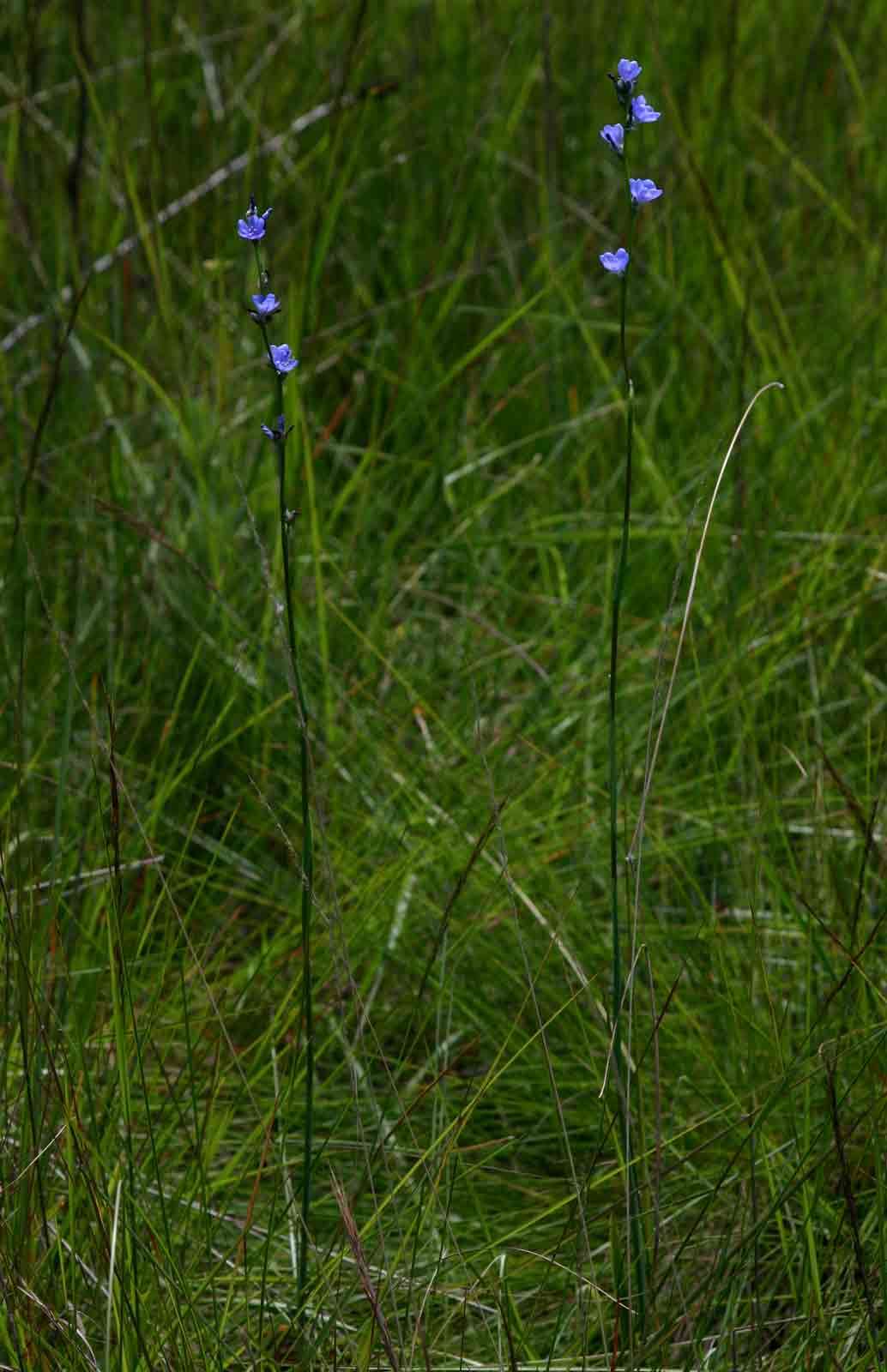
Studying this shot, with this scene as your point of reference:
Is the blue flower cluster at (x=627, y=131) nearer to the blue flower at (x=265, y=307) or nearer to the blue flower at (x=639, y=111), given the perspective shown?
the blue flower at (x=639, y=111)

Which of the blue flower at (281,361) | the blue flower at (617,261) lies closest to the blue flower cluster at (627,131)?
the blue flower at (617,261)

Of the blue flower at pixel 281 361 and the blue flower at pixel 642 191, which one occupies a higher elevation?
the blue flower at pixel 642 191

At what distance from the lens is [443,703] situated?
6.34 feet

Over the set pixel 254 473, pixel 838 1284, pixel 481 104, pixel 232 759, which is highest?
pixel 481 104

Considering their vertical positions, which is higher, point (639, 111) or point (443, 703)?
point (639, 111)

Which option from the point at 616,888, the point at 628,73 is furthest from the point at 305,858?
the point at 628,73

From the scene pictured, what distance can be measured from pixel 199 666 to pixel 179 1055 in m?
0.53

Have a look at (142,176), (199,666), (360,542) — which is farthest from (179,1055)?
(142,176)

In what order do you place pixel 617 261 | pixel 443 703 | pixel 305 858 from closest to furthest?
pixel 617 261 → pixel 305 858 → pixel 443 703

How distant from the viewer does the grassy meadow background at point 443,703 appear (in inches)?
46.0

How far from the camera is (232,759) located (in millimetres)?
1847

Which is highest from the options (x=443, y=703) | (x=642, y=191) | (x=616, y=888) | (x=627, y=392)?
(x=642, y=191)

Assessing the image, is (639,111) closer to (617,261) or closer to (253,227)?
(617,261)

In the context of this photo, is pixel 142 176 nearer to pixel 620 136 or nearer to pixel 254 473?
pixel 254 473
